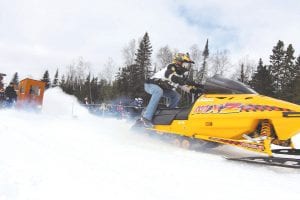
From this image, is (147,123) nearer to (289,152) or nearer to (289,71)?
(289,152)

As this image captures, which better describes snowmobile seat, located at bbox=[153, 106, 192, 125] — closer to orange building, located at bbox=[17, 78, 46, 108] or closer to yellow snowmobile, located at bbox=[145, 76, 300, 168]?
yellow snowmobile, located at bbox=[145, 76, 300, 168]

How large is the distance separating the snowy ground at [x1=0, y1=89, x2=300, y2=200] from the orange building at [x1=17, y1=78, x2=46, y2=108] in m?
12.2

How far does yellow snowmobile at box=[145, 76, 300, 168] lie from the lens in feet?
15.3

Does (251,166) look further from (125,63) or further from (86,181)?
(125,63)

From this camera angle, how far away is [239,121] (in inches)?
201

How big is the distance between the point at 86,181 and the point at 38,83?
15.7 metres

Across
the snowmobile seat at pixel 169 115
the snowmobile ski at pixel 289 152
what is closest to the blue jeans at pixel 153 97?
the snowmobile seat at pixel 169 115

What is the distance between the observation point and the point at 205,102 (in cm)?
583

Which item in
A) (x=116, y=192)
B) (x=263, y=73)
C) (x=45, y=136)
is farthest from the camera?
(x=263, y=73)

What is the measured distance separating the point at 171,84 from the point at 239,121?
2.04m

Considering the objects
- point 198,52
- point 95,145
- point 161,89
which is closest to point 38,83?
point 161,89

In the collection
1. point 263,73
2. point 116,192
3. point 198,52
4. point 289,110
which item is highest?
point 198,52

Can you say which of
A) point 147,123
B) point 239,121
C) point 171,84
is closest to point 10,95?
point 147,123

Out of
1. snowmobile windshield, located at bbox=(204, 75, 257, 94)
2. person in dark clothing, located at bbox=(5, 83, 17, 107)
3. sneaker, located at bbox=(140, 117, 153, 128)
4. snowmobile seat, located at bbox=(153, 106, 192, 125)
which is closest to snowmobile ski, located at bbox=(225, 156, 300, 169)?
snowmobile windshield, located at bbox=(204, 75, 257, 94)
